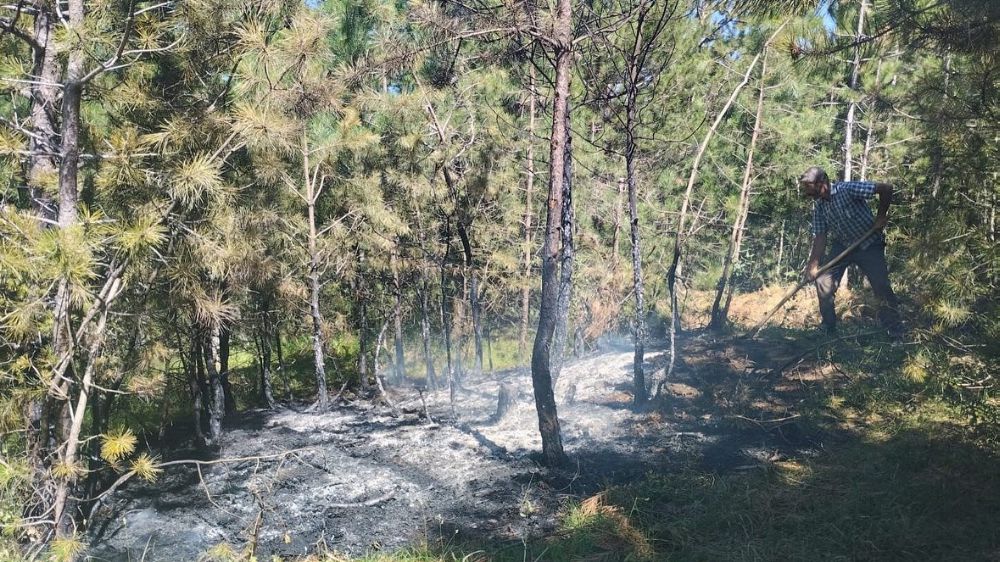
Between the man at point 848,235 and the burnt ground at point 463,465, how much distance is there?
3.20ft

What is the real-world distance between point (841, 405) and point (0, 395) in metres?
7.59

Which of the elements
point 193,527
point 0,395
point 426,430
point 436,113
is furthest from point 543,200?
point 0,395

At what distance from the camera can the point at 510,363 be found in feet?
54.9

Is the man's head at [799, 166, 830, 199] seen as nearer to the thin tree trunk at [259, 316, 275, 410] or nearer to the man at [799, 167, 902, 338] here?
the man at [799, 167, 902, 338]

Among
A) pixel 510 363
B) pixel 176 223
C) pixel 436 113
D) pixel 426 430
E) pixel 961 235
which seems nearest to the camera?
pixel 961 235

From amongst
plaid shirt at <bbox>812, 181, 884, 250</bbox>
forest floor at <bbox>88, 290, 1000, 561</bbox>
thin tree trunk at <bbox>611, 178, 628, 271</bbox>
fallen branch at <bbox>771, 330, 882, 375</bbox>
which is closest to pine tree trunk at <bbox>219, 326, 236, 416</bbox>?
forest floor at <bbox>88, 290, 1000, 561</bbox>

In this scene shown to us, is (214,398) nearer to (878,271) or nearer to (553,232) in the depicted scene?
(553,232)

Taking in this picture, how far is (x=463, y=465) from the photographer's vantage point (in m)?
7.46

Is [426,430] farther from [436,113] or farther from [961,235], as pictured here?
[961,235]

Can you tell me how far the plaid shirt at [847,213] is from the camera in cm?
667

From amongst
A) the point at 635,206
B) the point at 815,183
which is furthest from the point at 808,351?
the point at 635,206

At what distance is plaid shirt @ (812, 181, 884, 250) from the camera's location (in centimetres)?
667

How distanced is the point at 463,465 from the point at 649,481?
8.05 ft

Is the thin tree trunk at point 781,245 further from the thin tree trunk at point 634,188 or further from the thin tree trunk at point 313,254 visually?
the thin tree trunk at point 313,254
